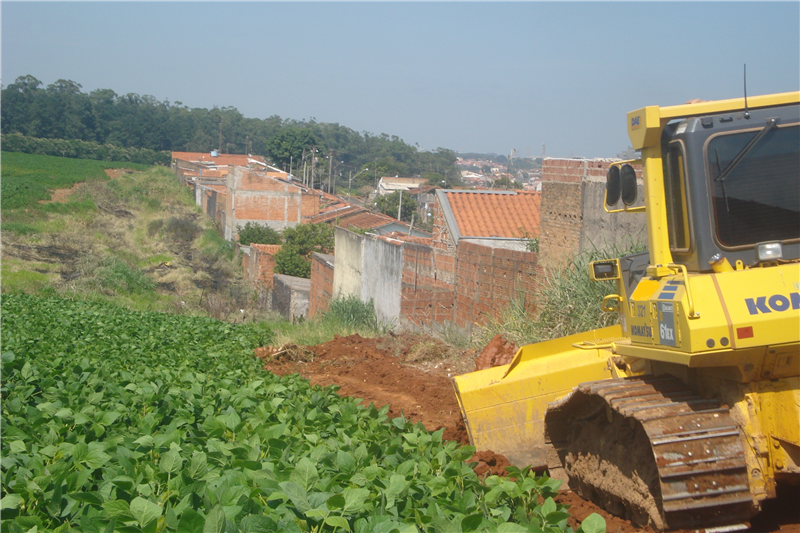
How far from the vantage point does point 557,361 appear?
17.2 feet

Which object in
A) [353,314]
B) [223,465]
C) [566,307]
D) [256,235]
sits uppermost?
[256,235]

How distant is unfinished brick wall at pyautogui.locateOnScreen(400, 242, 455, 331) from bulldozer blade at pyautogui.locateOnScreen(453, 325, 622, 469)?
7.92m

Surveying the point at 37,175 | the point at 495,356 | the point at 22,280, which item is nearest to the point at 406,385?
the point at 495,356

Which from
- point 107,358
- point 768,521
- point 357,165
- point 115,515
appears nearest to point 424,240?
point 107,358

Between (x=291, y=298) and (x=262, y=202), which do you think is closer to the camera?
(x=291, y=298)

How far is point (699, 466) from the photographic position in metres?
3.45

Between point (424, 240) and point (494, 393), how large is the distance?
16078 millimetres

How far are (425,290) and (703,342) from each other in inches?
450

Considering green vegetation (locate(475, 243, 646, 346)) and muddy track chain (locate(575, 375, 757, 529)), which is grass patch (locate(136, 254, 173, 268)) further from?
muddy track chain (locate(575, 375, 757, 529))

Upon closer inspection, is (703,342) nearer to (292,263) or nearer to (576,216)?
(576,216)

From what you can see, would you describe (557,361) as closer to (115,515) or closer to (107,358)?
(115,515)

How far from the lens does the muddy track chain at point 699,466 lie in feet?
11.2

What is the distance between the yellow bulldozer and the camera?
11.4ft

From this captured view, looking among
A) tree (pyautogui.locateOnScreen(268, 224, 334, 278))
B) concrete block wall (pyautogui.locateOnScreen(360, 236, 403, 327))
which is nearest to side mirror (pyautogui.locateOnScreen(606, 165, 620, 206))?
concrete block wall (pyautogui.locateOnScreen(360, 236, 403, 327))
